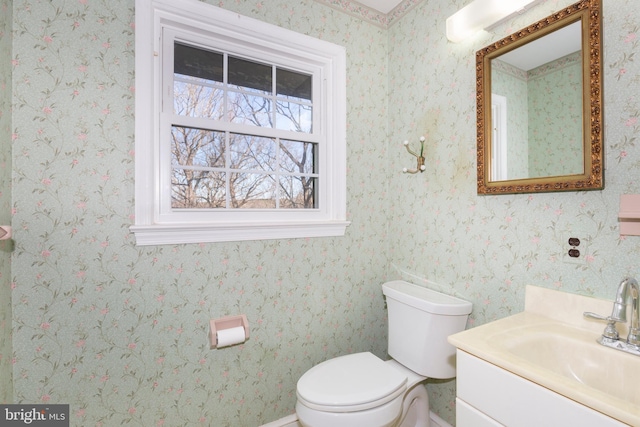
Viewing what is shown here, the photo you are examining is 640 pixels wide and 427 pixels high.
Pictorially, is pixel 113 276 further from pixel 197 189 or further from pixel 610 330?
pixel 610 330

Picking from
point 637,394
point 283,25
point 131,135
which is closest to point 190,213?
point 131,135

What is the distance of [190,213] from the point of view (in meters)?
1.44

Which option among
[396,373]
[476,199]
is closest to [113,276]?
[396,373]

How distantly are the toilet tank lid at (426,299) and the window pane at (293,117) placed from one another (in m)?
1.07

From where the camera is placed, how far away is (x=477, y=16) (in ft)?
4.26

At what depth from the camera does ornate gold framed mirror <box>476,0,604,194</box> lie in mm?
1008

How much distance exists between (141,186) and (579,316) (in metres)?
1.81

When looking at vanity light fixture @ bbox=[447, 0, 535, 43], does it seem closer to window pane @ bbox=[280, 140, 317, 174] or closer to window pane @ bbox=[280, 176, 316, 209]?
window pane @ bbox=[280, 140, 317, 174]

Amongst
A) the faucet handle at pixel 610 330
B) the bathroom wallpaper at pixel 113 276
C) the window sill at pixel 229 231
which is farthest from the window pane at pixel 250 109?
the faucet handle at pixel 610 330

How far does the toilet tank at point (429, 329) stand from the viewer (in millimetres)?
1392

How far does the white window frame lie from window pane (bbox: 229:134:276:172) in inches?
10.0

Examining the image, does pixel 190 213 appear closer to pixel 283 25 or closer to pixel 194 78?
pixel 194 78

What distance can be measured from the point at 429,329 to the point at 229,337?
97 cm

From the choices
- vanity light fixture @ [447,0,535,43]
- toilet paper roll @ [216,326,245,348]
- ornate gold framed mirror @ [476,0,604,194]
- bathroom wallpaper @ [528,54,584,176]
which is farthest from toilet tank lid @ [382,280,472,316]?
vanity light fixture @ [447,0,535,43]
